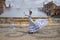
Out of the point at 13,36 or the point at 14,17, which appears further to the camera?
the point at 14,17

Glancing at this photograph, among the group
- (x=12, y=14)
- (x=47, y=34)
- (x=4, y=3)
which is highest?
(x=4, y=3)

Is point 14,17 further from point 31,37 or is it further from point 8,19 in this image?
point 31,37

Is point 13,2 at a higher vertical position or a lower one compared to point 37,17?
higher

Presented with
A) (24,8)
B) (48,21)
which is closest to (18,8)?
(24,8)

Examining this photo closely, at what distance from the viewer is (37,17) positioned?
7805 mm

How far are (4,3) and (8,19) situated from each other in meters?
0.75

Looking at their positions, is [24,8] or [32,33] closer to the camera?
[32,33]

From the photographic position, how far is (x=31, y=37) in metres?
5.76

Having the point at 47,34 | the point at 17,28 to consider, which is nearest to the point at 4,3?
the point at 17,28

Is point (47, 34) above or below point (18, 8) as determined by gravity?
below

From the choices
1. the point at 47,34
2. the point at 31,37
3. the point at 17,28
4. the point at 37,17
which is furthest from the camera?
the point at 37,17

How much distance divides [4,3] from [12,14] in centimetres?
62

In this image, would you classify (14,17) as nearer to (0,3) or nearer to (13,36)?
(0,3)

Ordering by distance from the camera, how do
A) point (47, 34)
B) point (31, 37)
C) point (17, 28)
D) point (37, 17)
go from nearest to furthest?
point (31, 37)
point (47, 34)
point (17, 28)
point (37, 17)
